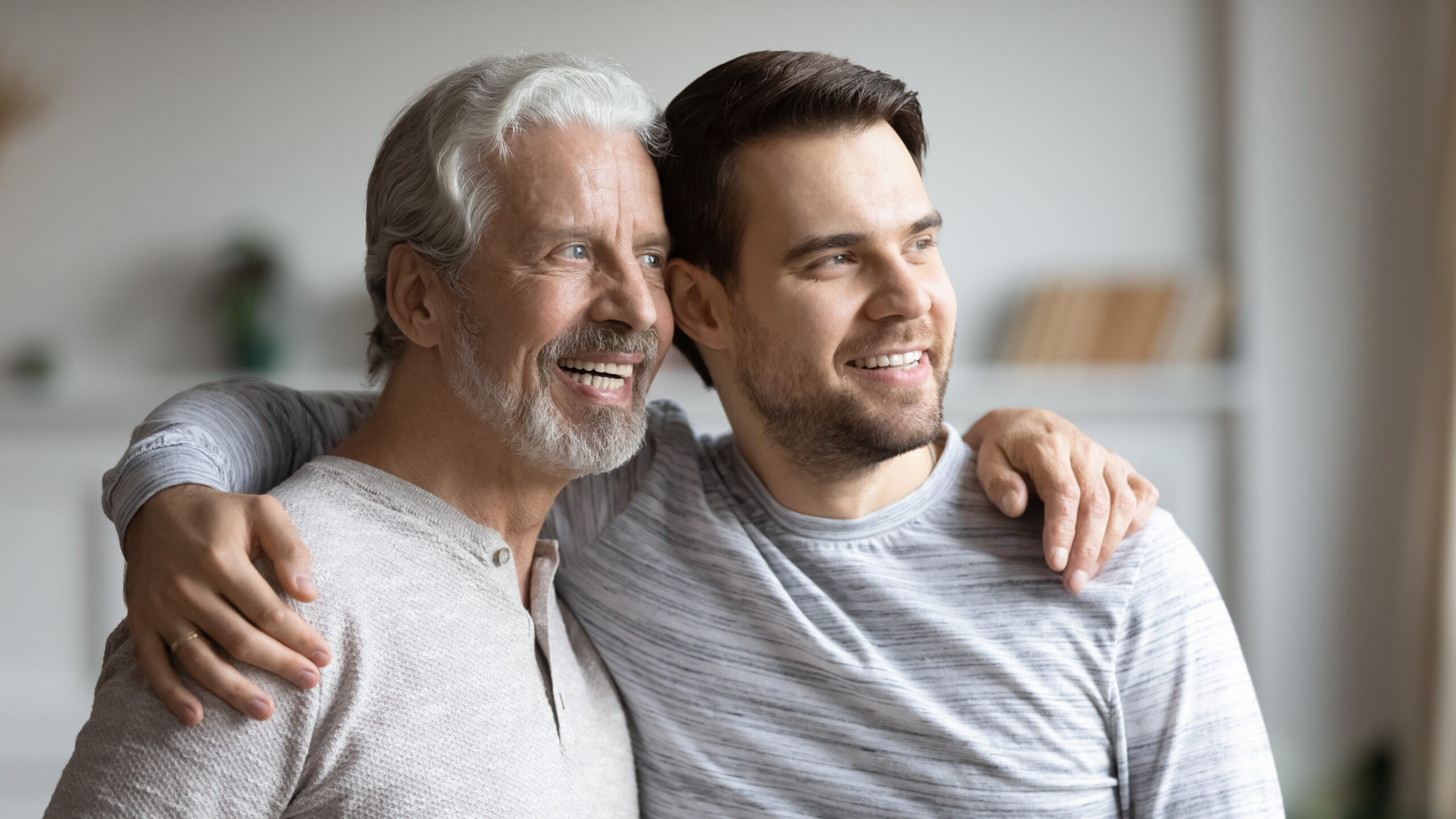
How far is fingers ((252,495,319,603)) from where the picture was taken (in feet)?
3.45

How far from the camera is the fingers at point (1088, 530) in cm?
131

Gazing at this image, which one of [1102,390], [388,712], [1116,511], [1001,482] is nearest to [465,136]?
[388,712]

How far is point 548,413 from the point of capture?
1288mm

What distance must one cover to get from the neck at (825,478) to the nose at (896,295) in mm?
178

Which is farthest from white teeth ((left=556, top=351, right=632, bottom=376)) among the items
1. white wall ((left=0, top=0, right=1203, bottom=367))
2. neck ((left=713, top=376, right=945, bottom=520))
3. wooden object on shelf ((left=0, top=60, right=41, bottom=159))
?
wooden object on shelf ((left=0, top=60, right=41, bottom=159))

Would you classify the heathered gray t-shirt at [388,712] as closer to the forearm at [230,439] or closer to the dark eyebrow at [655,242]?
the forearm at [230,439]

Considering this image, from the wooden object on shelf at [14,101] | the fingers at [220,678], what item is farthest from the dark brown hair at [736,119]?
the wooden object on shelf at [14,101]

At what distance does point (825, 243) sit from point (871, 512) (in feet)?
1.17

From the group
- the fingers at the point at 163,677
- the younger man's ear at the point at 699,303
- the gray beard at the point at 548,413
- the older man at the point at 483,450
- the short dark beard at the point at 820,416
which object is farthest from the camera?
the younger man's ear at the point at 699,303

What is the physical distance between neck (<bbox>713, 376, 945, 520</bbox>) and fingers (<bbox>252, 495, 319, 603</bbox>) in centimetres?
61

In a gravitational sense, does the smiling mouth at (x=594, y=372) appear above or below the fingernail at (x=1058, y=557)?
above

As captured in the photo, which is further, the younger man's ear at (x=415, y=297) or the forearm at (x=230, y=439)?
the younger man's ear at (x=415, y=297)

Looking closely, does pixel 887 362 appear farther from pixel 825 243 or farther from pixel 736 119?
pixel 736 119

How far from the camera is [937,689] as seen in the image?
1341mm
